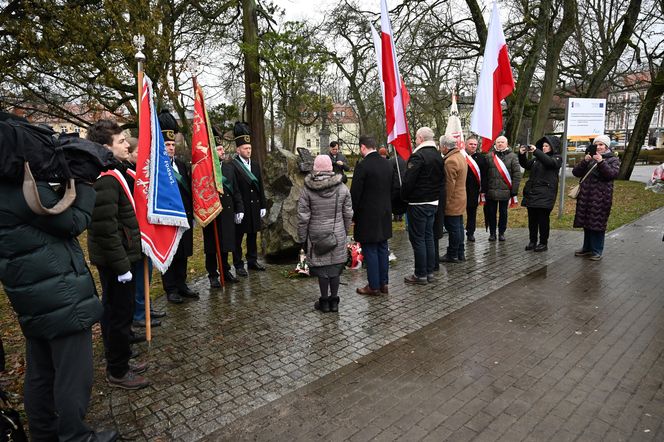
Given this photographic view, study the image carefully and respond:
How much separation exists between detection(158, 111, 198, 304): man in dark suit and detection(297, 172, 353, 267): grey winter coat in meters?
1.56

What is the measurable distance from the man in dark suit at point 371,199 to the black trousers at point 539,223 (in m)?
3.59

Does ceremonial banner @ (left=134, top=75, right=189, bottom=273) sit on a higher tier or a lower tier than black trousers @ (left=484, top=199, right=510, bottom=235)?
higher

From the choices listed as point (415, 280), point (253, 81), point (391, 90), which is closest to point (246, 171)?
point (391, 90)

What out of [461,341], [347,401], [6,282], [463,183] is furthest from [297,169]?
[6,282]

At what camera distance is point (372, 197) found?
5609 millimetres

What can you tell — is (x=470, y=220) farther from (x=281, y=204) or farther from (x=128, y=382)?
(x=128, y=382)

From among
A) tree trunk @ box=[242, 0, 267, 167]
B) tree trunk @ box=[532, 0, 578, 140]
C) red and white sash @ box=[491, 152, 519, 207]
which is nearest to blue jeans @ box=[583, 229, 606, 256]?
red and white sash @ box=[491, 152, 519, 207]

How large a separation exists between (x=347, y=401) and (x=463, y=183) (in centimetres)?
478

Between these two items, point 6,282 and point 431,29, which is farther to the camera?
point 431,29

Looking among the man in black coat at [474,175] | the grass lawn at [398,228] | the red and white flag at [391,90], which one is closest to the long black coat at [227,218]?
the grass lawn at [398,228]

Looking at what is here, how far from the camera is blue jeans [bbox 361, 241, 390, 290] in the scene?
18.7 ft

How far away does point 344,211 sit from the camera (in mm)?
5211

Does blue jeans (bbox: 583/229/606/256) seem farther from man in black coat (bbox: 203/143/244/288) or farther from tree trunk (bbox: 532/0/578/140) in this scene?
tree trunk (bbox: 532/0/578/140)

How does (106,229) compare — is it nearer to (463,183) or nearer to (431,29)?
(463,183)
